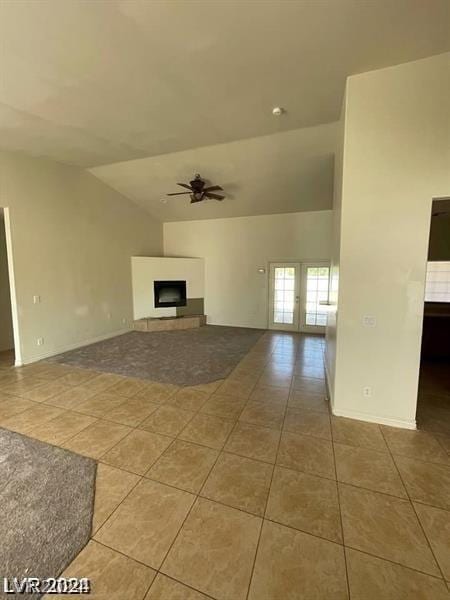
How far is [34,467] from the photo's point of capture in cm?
221

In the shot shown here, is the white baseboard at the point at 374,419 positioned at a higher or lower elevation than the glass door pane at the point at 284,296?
lower

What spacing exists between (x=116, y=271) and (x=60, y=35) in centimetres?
473

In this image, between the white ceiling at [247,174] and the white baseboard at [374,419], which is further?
the white ceiling at [247,174]

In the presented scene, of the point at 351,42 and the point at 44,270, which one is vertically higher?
the point at 351,42

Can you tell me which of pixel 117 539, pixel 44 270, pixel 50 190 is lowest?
pixel 117 539

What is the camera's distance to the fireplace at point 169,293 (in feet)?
23.9

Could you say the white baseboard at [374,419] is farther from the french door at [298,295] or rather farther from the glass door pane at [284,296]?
the glass door pane at [284,296]

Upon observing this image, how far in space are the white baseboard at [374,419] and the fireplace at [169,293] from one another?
5.36 m

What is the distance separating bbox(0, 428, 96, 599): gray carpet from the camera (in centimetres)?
150

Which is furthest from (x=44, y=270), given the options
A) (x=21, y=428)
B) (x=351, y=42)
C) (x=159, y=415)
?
(x=351, y=42)

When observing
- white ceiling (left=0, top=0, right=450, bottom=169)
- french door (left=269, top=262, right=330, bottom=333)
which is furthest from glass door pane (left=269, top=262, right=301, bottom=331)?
white ceiling (left=0, top=0, right=450, bottom=169)

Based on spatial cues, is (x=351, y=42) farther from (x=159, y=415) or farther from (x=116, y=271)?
(x=116, y=271)

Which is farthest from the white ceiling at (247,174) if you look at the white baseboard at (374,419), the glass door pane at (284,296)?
the white baseboard at (374,419)

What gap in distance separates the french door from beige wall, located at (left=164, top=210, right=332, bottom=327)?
8.1 inches
